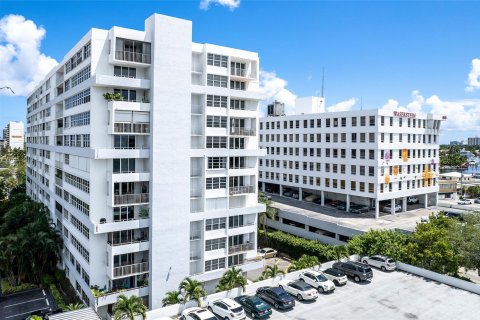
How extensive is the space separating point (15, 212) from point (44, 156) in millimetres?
10697

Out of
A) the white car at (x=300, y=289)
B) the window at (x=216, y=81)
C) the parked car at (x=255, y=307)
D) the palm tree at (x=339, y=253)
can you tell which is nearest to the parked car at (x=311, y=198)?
the palm tree at (x=339, y=253)

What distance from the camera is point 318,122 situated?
249 ft

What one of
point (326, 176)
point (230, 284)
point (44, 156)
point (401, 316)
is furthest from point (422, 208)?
point (44, 156)

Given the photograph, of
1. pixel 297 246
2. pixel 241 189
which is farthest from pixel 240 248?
pixel 297 246

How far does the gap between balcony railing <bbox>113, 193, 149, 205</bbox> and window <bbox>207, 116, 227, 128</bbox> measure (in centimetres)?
1065

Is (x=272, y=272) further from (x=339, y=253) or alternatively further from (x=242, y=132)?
(x=242, y=132)

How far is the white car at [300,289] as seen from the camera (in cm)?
3541

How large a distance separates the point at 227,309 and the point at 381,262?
2163 centimetres

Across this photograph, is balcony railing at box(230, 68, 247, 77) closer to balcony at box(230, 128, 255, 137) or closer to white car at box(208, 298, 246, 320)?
balcony at box(230, 128, 255, 137)

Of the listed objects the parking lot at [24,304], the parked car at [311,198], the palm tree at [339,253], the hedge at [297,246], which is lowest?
the parking lot at [24,304]

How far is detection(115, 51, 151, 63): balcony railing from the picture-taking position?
35.9 metres

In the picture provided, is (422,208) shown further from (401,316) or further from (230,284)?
(230,284)

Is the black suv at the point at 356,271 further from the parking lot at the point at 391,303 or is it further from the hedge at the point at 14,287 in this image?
the hedge at the point at 14,287

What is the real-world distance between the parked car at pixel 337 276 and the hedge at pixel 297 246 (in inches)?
375
